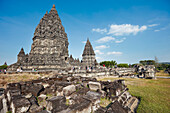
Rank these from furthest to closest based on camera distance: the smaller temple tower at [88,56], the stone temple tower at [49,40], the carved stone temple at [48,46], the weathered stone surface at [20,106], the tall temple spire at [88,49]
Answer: the tall temple spire at [88,49] → the smaller temple tower at [88,56] → the stone temple tower at [49,40] → the carved stone temple at [48,46] → the weathered stone surface at [20,106]

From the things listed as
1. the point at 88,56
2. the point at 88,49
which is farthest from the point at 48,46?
the point at 88,49

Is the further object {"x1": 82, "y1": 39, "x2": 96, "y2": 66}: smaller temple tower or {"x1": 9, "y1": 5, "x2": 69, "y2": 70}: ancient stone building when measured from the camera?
{"x1": 82, "y1": 39, "x2": 96, "y2": 66}: smaller temple tower

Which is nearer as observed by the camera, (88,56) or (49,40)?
(49,40)

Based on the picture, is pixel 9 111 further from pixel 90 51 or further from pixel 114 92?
pixel 90 51

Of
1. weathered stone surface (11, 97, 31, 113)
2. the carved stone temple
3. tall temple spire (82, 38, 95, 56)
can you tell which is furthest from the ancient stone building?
weathered stone surface (11, 97, 31, 113)

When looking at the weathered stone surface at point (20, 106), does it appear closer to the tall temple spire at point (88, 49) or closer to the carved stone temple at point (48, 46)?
the carved stone temple at point (48, 46)

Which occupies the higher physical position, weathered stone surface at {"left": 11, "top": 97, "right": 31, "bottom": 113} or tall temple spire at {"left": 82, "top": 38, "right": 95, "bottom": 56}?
tall temple spire at {"left": 82, "top": 38, "right": 95, "bottom": 56}

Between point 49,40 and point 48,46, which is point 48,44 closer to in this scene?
point 48,46

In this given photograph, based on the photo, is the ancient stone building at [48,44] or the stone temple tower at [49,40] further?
the stone temple tower at [49,40]

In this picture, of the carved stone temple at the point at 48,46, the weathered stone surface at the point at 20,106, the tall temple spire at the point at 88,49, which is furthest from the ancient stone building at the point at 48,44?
the weathered stone surface at the point at 20,106

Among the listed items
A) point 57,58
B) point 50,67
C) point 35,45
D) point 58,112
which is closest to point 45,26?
point 35,45

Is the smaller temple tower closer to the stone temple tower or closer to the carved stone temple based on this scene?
the carved stone temple

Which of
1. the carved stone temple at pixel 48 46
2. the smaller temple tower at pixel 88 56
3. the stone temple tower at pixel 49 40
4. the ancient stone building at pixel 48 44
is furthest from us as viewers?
the smaller temple tower at pixel 88 56

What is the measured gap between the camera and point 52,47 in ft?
87.6
